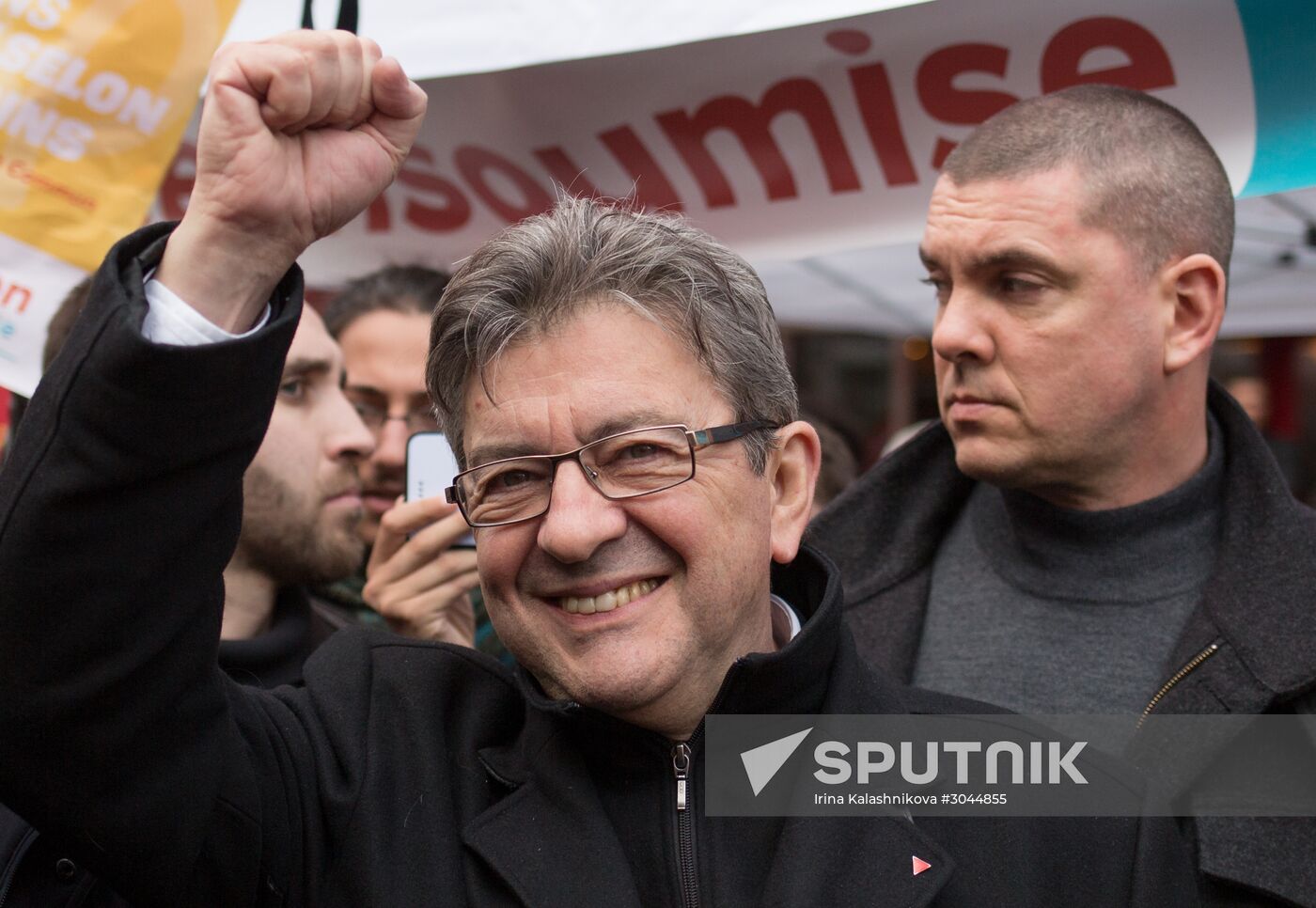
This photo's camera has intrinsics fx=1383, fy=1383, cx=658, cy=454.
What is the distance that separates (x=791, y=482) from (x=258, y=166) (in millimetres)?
965

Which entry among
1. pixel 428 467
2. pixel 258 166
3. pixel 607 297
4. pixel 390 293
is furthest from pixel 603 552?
pixel 390 293

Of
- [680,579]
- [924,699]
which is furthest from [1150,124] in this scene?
[680,579]

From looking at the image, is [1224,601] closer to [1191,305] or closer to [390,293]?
[1191,305]

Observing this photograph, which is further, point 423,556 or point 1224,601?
point 423,556

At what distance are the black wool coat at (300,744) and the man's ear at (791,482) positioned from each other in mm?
94

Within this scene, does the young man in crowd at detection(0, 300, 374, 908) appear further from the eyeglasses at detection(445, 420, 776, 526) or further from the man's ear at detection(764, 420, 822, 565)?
the man's ear at detection(764, 420, 822, 565)

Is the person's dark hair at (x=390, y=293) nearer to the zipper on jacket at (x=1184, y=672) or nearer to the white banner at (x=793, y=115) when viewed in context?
the white banner at (x=793, y=115)

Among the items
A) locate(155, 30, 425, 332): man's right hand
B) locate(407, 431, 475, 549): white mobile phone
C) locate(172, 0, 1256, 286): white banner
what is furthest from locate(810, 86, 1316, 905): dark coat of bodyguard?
locate(155, 30, 425, 332): man's right hand

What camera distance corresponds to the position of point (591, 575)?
1869 millimetres

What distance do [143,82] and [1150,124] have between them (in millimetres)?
2046

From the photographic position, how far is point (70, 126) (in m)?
2.88

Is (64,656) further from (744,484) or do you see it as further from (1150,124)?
(1150,124)

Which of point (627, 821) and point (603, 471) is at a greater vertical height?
point (603, 471)

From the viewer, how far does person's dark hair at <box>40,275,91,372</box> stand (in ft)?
8.94
